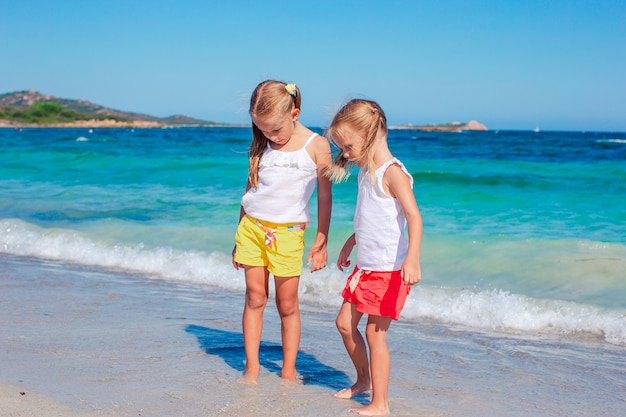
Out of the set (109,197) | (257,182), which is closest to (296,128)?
(257,182)

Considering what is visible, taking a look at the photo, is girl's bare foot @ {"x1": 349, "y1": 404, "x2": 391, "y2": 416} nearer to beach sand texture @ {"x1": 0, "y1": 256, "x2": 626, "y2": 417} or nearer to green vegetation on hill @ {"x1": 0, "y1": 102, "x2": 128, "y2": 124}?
beach sand texture @ {"x1": 0, "y1": 256, "x2": 626, "y2": 417}

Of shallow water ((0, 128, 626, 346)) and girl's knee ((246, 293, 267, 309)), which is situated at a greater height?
girl's knee ((246, 293, 267, 309))

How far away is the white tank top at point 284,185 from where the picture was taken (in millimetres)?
3074

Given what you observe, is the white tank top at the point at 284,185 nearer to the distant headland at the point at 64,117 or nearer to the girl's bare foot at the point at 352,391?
the girl's bare foot at the point at 352,391

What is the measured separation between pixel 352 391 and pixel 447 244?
4.62m

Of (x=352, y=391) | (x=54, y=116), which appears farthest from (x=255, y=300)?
(x=54, y=116)

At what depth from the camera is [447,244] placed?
24.2 ft

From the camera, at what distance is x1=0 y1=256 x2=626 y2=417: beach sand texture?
2.84 meters

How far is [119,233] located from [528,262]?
4871 mm

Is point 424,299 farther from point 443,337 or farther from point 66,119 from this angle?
point 66,119

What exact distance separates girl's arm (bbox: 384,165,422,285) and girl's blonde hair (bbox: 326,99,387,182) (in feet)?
0.32

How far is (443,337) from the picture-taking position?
14.0 feet

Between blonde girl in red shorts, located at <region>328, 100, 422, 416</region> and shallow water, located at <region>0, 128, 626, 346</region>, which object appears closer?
→ blonde girl in red shorts, located at <region>328, 100, 422, 416</region>

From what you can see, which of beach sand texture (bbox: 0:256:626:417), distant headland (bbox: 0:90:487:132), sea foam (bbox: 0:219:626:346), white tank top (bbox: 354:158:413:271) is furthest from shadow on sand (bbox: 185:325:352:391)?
distant headland (bbox: 0:90:487:132)
